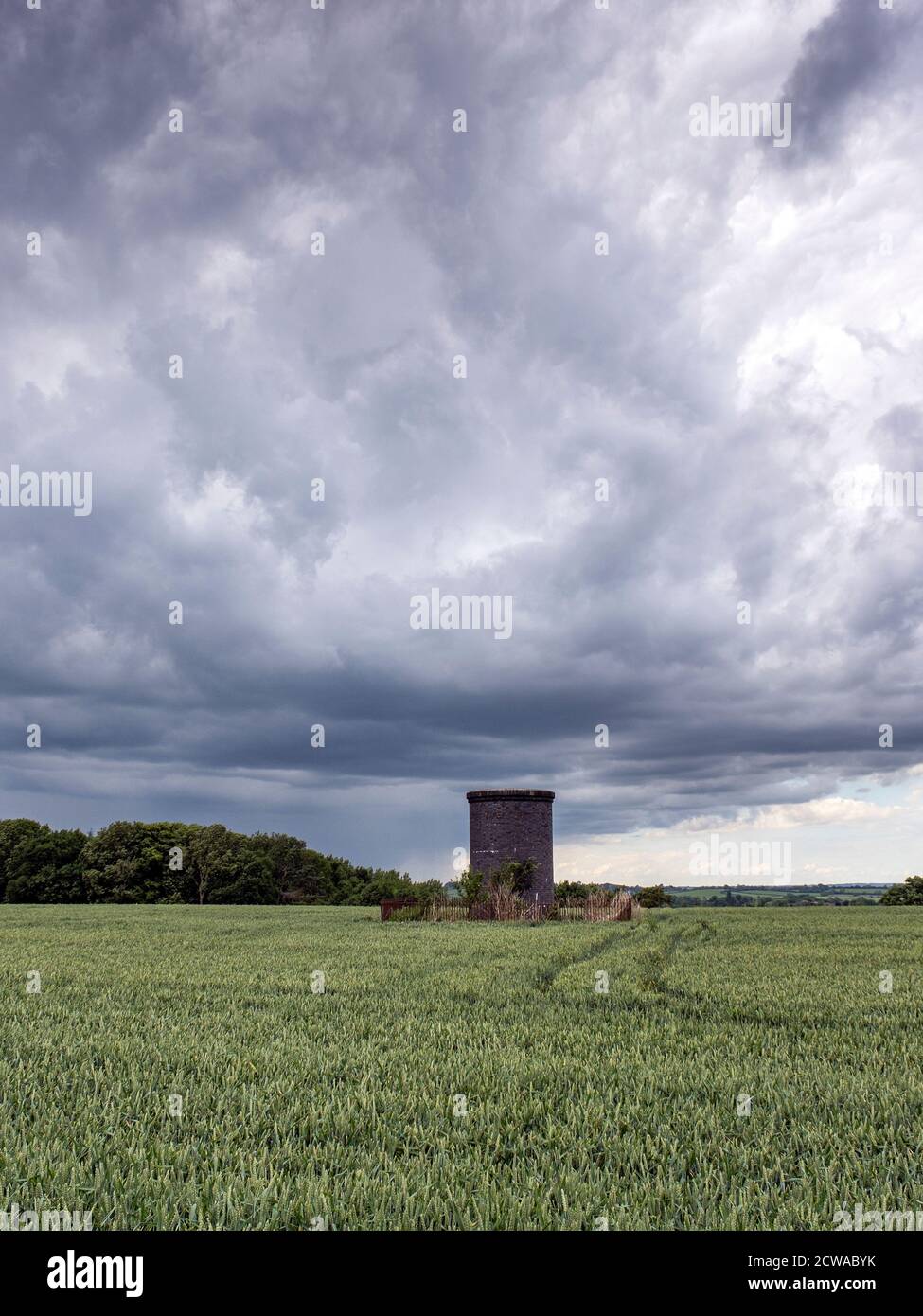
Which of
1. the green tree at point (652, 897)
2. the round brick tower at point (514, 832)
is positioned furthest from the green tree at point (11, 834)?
the green tree at point (652, 897)

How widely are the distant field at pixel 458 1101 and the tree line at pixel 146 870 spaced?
2179 inches

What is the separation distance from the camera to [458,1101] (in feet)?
15.6

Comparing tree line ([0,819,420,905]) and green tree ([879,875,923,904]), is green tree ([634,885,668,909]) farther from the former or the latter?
tree line ([0,819,420,905])

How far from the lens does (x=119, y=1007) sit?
8250 millimetres

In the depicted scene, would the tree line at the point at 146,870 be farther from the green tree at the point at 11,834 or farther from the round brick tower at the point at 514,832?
the round brick tower at the point at 514,832

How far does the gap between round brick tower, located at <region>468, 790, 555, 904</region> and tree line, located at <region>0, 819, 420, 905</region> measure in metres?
30.7

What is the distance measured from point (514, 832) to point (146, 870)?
4221 cm

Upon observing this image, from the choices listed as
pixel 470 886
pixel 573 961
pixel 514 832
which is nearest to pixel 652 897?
pixel 514 832

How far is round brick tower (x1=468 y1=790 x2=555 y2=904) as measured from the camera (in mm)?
33375

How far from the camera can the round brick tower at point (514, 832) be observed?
3338cm

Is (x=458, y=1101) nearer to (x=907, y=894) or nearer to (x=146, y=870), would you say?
(x=907, y=894)
